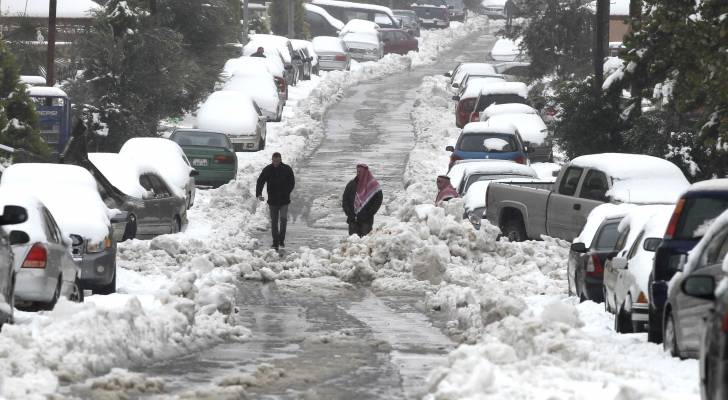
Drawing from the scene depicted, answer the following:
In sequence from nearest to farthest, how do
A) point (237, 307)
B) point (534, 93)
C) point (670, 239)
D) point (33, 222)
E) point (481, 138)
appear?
1. point (670, 239)
2. point (33, 222)
3. point (237, 307)
4. point (481, 138)
5. point (534, 93)

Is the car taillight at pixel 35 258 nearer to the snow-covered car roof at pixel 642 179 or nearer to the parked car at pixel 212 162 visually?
the snow-covered car roof at pixel 642 179

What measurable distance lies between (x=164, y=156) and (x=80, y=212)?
10747mm

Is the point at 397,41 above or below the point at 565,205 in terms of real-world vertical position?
below

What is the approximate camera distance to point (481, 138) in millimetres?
35844

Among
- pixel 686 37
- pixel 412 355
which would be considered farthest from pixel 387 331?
pixel 686 37

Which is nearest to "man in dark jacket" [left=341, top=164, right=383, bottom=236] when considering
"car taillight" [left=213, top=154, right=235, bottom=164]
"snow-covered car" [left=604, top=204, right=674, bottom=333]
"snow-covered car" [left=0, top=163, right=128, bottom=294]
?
"snow-covered car" [left=0, top=163, right=128, bottom=294]

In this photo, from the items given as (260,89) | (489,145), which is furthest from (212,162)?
(260,89)

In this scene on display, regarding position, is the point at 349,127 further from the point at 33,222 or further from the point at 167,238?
the point at 33,222

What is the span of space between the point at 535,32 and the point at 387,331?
3502 centimetres

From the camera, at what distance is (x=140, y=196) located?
25.5 m

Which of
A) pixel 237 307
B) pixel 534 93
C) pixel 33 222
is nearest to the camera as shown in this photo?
pixel 33 222

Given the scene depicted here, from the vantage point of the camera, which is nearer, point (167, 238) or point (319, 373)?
A: point (319, 373)

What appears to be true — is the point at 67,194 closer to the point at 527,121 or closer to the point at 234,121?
the point at 234,121

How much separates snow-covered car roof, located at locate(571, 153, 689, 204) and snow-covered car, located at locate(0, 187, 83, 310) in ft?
28.8
